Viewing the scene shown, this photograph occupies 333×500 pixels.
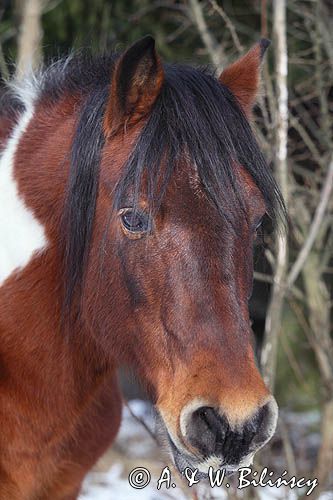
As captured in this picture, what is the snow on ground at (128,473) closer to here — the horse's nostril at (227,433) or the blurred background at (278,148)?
the blurred background at (278,148)

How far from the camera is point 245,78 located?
3141mm

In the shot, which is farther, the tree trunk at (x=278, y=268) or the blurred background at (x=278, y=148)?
the blurred background at (x=278, y=148)

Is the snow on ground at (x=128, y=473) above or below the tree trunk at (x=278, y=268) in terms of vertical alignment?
below

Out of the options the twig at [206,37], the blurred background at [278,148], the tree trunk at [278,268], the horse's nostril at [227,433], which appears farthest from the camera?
the twig at [206,37]

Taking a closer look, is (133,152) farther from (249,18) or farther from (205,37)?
(249,18)

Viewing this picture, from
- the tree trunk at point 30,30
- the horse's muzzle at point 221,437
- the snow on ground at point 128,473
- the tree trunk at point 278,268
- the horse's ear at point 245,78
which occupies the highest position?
the horse's ear at point 245,78

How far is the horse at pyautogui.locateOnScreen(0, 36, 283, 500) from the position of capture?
2.45m

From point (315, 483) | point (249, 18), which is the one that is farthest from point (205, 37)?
point (315, 483)

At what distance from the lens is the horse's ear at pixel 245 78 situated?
313 cm

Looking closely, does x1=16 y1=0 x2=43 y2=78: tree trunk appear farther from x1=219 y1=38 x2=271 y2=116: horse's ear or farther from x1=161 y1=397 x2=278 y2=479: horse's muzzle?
x1=161 y1=397 x2=278 y2=479: horse's muzzle

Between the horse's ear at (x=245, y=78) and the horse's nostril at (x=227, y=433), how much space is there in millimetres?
1317

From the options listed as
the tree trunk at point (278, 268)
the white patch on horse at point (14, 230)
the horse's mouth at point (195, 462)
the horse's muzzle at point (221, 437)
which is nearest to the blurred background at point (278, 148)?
the tree trunk at point (278, 268)

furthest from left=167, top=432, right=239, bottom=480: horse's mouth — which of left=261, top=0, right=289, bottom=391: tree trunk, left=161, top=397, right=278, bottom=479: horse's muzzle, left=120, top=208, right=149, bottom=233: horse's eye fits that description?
left=261, top=0, right=289, bottom=391: tree trunk

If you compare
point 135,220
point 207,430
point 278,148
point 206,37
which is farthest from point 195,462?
point 206,37
